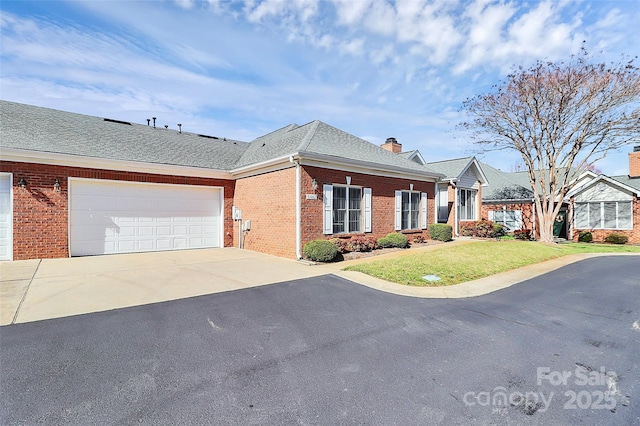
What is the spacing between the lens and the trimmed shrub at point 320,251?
33.6ft

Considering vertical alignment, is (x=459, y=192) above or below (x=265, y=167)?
below

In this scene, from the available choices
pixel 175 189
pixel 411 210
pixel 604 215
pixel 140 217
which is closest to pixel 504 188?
pixel 604 215

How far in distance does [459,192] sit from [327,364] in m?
18.7

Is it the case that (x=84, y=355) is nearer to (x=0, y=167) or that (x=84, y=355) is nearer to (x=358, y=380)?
(x=358, y=380)

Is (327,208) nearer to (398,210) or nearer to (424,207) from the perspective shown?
(398,210)

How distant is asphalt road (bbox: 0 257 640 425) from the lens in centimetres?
267

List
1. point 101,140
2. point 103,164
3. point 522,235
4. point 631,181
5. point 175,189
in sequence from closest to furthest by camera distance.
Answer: point 103,164
point 101,140
point 175,189
point 522,235
point 631,181

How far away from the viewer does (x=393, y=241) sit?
43.5 ft

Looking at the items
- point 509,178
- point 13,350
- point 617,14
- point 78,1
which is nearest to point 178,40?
point 78,1

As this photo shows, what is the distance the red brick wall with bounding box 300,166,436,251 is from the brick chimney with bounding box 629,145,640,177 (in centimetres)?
1639

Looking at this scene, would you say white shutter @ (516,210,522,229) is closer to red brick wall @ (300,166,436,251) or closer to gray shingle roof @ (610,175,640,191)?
gray shingle roof @ (610,175,640,191)

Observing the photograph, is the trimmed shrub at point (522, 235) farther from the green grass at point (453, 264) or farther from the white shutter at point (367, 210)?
the white shutter at point (367, 210)

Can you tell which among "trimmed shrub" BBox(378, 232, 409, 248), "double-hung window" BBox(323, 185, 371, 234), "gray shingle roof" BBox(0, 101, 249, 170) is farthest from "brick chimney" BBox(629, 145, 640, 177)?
"gray shingle roof" BBox(0, 101, 249, 170)

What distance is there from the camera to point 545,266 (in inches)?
405
